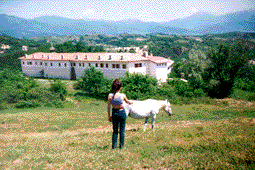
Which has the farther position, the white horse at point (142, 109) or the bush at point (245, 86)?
the bush at point (245, 86)

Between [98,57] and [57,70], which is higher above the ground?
[98,57]

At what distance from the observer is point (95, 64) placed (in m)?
55.7

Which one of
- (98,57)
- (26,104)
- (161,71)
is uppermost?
(98,57)

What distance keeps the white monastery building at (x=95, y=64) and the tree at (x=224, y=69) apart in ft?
35.1

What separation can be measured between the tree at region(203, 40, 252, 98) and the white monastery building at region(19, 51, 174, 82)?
1071 centimetres

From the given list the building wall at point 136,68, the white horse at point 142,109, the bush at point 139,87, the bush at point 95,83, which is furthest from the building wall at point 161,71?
the white horse at point 142,109

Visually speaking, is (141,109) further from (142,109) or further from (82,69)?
(82,69)

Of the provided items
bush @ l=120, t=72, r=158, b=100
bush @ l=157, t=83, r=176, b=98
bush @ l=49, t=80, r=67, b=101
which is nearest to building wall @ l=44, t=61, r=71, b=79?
bush @ l=49, t=80, r=67, b=101

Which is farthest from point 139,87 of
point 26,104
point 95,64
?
point 95,64

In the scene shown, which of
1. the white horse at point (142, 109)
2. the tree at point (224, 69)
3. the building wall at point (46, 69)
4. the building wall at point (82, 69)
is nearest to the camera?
the white horse at point (142, 109)

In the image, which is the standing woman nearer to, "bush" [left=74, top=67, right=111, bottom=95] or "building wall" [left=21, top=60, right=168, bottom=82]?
"bush" [left=74, top=67, right=111, bottom=95]

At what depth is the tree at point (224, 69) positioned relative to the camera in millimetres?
39219

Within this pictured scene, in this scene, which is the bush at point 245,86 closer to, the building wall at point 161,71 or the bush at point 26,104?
the building wall at point 161,71

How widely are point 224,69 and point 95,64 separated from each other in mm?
32134
